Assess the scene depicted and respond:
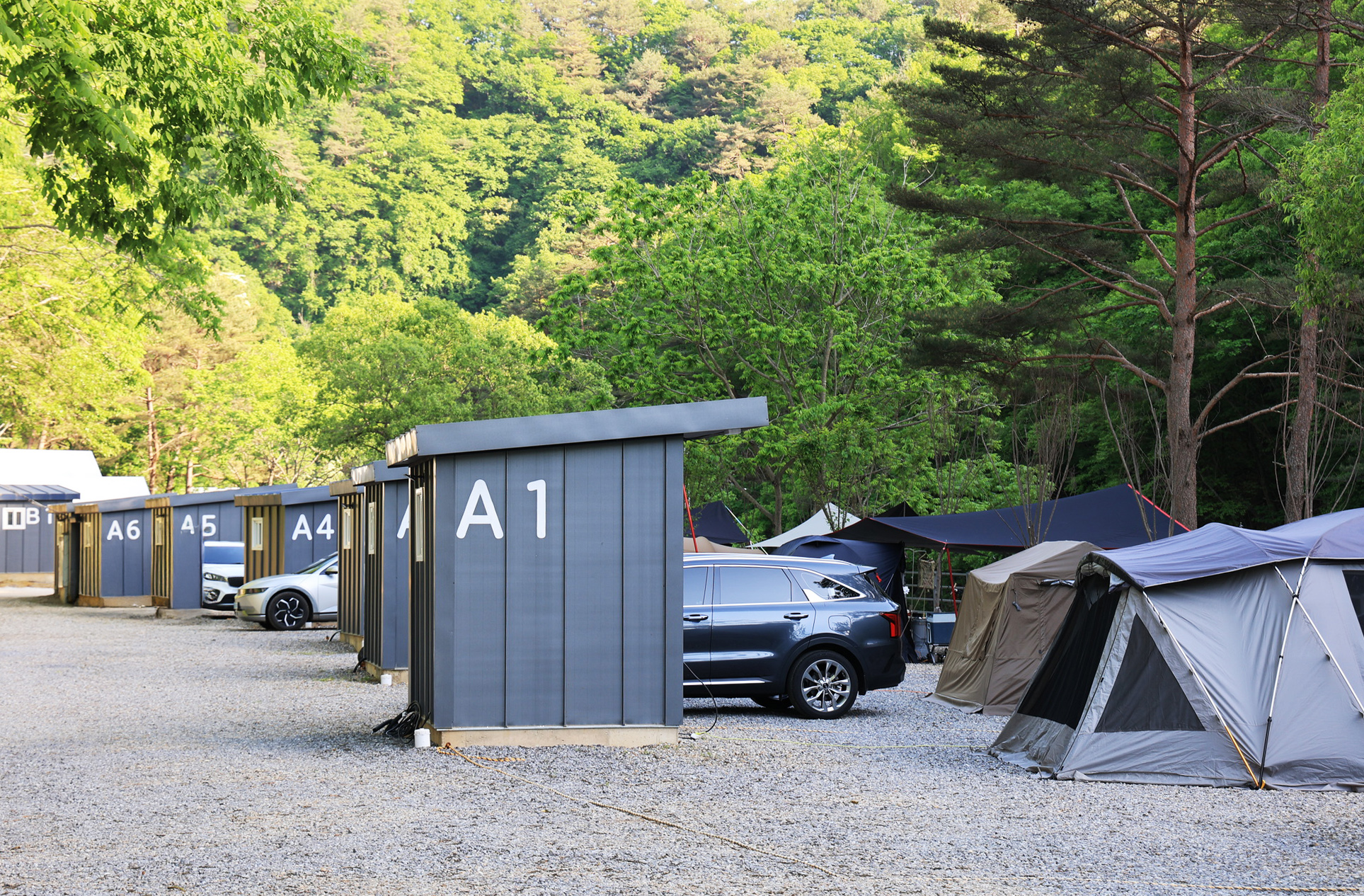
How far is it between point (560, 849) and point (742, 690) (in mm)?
5832

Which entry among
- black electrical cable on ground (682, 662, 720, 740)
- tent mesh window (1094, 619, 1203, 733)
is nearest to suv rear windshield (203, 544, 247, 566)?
black electrical cable on ground (682, 662, 720, 740)

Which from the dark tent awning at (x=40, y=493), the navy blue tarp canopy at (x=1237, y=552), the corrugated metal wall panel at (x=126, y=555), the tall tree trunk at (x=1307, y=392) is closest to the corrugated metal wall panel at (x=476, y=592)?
the navy blue tarp canopy at (x=1237, y=552)

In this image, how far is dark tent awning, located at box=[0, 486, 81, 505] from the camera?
134ft

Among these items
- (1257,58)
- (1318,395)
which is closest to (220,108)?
(1257,58)

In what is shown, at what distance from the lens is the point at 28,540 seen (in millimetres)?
43156

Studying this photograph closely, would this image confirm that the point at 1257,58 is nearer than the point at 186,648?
No

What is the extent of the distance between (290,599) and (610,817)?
17.1 m

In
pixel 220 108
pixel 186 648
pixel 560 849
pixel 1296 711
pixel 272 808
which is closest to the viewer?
pixel 560 849

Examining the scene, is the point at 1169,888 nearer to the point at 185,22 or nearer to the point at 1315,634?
the point at 1315,634

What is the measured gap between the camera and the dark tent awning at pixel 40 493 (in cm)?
4084

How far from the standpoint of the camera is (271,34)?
13.1m

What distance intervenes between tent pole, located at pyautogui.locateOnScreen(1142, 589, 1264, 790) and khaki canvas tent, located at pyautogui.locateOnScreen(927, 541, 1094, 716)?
13.1ft

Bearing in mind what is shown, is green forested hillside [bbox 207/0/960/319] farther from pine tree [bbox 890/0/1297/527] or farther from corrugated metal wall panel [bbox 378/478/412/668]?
corrugated metal wall panel [bbox 378/478/412/668]

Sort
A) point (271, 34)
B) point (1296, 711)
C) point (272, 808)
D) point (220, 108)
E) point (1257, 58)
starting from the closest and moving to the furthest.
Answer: point (272, 808), point (1296, 711), point (220, 108), point (271, 34), point (1257, 58)
